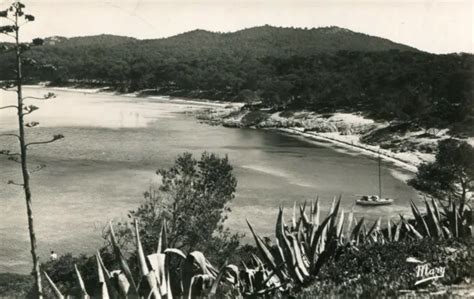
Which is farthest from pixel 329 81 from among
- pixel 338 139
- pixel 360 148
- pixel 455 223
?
pixel 455 223

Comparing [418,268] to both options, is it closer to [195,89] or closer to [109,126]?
[109,126]

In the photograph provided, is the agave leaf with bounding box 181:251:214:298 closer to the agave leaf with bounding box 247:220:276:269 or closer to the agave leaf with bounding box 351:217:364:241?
the agave leaf with bounding box 247:220:276:269

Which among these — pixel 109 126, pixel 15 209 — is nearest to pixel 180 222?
pixel 15 209

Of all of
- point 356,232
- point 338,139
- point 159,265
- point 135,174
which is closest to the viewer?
point 159,265

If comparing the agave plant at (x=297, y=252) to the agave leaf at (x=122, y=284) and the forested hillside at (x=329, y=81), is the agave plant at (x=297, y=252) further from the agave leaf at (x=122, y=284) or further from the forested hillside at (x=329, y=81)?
the forested hillside at (x=329, y=81)

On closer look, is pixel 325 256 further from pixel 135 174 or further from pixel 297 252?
pixel 135 174

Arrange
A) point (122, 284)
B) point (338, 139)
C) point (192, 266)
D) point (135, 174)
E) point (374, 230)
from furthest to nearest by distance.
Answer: point (338, 139), point (135, 174), point (374, 230), point (192, 266), point (122, 284)

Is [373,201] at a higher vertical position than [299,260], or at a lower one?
lower

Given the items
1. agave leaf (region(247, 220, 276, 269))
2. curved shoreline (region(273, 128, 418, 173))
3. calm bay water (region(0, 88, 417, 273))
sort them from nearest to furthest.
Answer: agave leaf (region(247, 220, 276, 269)) → calm bay water (region(0, 88, 417, 273)) → curved shoreline (region(273, 128, 418, 173))

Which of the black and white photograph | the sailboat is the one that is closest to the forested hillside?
the black and white photograph

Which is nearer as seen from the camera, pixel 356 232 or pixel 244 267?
pixel 244 267
